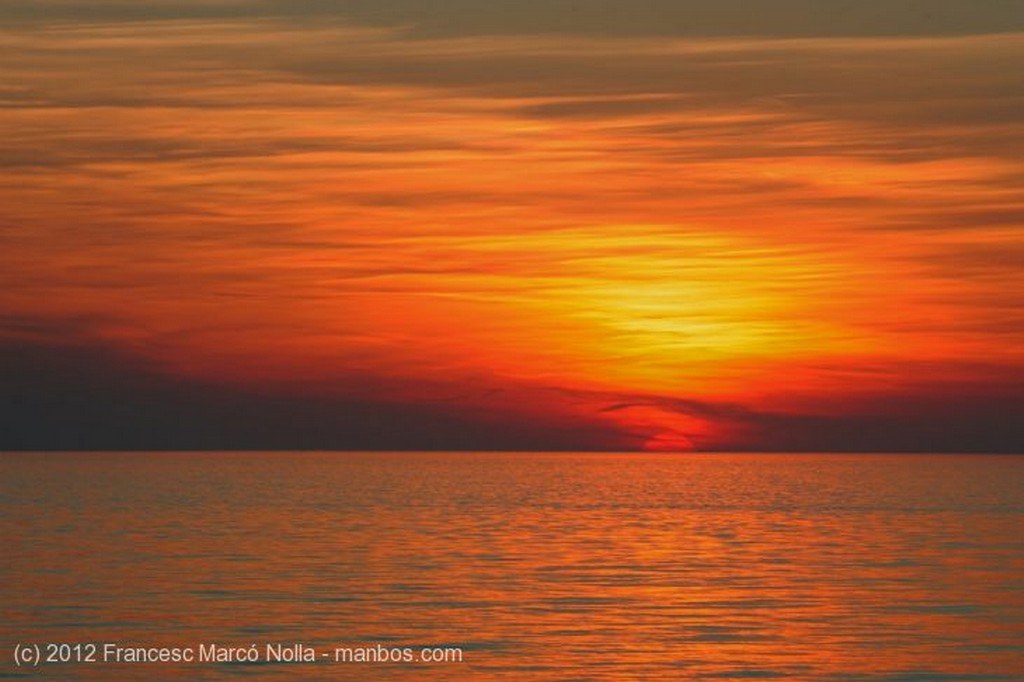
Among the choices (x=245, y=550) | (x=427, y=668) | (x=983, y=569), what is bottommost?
(x=427, y=668)

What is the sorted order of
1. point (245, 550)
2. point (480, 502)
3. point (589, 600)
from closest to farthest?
1. point (589, 600)
2. point (245, 550)
3. point (480, 502)

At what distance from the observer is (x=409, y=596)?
4669 cm

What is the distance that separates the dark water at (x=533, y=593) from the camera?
35.2 meters

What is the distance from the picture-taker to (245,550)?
63.5 meters

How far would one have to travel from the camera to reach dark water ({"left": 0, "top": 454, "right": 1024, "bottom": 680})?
3516cm

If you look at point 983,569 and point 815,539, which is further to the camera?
point 815,539

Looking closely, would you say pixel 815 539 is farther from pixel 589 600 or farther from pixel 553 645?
pixel 553 645

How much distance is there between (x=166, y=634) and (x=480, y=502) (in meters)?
82.3

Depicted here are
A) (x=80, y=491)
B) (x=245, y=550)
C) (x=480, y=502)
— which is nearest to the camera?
(x=245, y=550)

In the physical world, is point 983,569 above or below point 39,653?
above

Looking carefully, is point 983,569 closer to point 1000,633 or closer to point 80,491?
point 1000,633

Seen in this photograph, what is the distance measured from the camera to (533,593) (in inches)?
1874

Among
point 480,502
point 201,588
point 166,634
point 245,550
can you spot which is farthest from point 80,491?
point 166,634

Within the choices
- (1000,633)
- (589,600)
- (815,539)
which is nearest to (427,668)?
(589,600)
